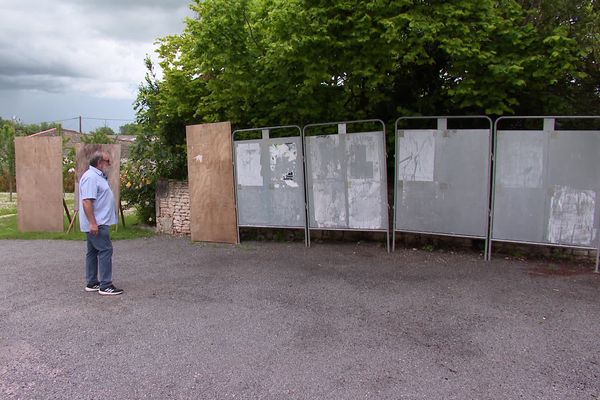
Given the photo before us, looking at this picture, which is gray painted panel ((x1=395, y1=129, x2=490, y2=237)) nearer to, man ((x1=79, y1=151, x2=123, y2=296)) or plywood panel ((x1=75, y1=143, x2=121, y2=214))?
man ((x1=79, y1=151, x2=123, y2=296))

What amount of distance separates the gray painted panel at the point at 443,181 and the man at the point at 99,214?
410 cm

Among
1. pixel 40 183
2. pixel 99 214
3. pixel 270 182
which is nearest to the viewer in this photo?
pixel 99 214

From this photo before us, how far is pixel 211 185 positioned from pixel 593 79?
6.37 m

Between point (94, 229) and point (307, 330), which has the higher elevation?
point (94, 229)

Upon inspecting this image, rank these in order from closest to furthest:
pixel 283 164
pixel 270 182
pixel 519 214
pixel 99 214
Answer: pixel 99 214
pixel 519 214
pixel 283 164
pixel 270 182

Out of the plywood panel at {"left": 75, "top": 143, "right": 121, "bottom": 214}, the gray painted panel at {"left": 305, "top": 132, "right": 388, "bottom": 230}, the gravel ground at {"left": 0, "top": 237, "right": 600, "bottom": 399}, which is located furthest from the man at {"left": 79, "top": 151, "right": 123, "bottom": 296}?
the plywood panel at {"left": 75, "top": 143, "right": 121, "bottom": 214}

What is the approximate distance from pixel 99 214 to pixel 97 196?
0.68 ft

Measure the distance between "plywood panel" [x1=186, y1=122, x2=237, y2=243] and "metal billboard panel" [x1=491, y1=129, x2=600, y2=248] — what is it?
4254 millimetres

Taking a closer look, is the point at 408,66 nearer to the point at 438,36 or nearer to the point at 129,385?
the point at 438,36

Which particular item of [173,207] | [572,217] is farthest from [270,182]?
[572,217]

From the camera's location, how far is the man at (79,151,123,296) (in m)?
5.20

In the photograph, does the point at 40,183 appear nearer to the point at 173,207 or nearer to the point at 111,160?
the point at 111,160

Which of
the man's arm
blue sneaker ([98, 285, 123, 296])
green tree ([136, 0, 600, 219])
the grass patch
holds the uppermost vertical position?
green tree ([136, 0, 600, 219])

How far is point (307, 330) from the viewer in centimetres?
431
